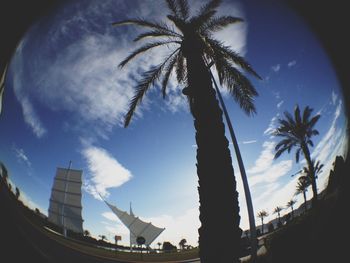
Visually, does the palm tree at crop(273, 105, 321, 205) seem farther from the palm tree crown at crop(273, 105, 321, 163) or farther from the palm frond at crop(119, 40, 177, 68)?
the palm frond at crop(119, 40, 177, 68)

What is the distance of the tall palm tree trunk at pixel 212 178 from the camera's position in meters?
3.46

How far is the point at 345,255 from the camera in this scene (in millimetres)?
2039

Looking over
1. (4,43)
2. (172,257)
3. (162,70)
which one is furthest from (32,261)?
(162,70)

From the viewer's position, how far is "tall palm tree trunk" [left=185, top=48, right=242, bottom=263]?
346 cm

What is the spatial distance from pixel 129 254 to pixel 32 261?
1441mm

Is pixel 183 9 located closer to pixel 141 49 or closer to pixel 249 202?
pixel 141 49

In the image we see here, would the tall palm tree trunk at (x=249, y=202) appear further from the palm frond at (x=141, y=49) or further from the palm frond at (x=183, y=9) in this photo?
the palm frond at (x=183, y=9)

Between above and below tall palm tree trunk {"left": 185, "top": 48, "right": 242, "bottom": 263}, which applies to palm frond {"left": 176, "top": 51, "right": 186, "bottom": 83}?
above

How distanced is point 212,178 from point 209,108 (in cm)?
172

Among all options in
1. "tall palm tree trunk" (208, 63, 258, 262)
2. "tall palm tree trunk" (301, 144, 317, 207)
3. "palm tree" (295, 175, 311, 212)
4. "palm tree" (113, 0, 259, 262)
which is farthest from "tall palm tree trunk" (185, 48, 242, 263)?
"tall palm tree trunk" (301, 144, 317, 207)

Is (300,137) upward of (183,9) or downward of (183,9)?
downward

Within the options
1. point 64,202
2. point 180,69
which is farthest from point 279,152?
point 180,69

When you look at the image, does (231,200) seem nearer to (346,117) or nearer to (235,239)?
(235,239)

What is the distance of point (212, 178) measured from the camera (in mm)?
4082
